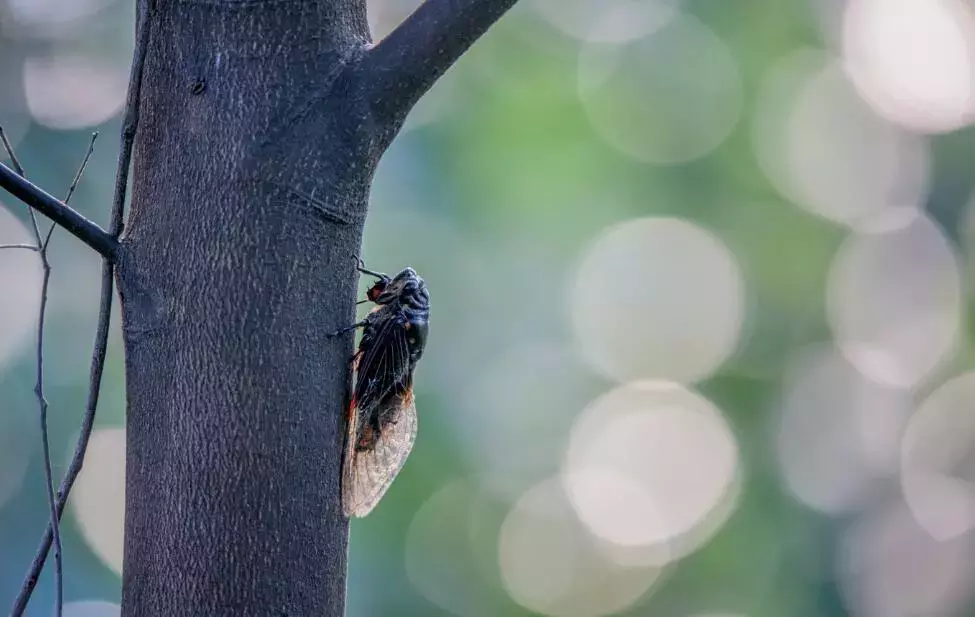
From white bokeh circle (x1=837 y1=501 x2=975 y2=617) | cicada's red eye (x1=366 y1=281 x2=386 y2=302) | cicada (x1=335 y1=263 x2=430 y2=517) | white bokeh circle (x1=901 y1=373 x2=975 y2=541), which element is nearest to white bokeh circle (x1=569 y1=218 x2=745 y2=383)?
white bokeh circle (x1=901 y1=373 x2=975 y2=541)

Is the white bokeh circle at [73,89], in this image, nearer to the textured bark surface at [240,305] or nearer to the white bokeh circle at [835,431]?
the textured bark surface at [240,305]

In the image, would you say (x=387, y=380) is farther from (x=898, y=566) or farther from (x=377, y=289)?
(x=898, y=566)

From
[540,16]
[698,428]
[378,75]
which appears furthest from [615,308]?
[378,75]

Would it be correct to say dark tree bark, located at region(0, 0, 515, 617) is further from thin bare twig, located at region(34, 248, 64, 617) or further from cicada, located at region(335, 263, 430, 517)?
cicada, located at region(335, 263, 430, 517)

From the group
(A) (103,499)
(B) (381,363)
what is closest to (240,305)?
(B) (381,363)

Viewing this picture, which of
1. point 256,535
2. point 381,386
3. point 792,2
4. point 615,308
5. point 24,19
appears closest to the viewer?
point 256,535

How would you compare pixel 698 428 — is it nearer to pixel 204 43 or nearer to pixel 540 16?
pixel 540 16
